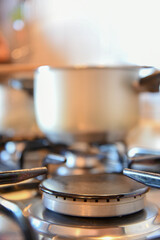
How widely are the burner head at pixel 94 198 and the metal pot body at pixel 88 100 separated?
292mm

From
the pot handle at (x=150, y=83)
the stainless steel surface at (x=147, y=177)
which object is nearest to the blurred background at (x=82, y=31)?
the pot handle at (x=150, y=83)

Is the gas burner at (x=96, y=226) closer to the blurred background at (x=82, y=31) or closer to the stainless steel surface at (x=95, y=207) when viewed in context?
the stainless steel surface at (x=95, y=207)

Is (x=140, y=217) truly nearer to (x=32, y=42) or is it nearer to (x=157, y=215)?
(x=157, y=215)

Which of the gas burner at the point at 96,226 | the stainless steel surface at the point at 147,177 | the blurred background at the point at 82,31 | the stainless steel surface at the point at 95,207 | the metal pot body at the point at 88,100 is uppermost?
the blurred background at the point at 82,31

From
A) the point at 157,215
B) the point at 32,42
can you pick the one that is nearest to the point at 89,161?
the point at 157,215

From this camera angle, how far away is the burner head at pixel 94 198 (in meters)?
0.32

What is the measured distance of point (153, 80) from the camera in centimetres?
62

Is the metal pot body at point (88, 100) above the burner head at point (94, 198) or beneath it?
above

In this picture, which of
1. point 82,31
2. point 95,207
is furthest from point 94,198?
point 82,31

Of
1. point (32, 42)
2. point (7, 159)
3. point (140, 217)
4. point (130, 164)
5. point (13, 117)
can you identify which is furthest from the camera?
point (32, 42)

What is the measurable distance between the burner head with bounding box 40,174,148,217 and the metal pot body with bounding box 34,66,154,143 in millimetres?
292

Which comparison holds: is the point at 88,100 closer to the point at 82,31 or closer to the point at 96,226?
the point at 96,226

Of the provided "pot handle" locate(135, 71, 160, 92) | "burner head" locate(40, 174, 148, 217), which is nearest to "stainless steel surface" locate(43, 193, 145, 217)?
"burner head" locate(40, 174, 148, 217)

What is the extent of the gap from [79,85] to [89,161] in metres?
0.17
